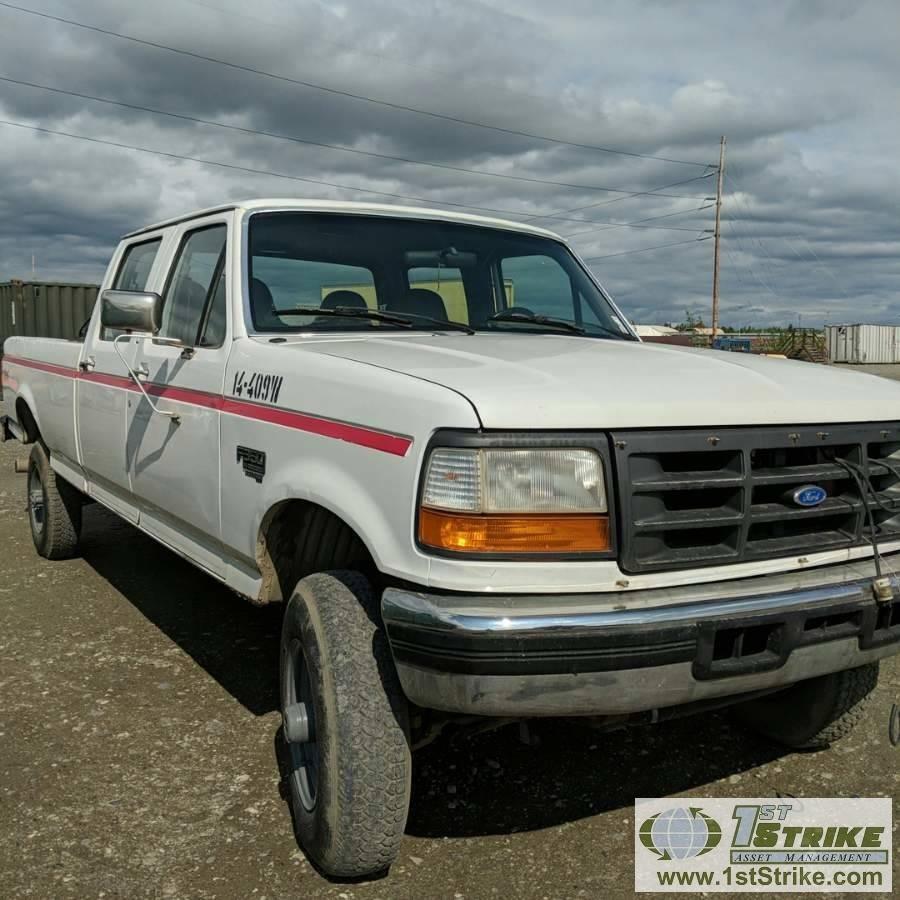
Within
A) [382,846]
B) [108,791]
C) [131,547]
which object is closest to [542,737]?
[382,846]

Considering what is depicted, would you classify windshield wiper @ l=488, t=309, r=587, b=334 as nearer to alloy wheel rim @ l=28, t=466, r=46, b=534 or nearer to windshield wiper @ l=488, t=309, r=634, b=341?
windshield wiper @ l=488, t=309, r=634, b=341

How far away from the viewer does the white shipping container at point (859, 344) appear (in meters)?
54.4

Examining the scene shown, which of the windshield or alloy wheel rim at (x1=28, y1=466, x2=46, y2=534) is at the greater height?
the windshield

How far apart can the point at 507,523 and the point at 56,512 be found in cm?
451

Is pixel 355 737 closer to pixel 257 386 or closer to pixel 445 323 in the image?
pixel 257 386

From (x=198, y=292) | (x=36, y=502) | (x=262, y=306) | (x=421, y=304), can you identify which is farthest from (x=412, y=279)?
(x=36, y=502)

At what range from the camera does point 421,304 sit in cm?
385

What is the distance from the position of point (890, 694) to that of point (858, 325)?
54613 mm

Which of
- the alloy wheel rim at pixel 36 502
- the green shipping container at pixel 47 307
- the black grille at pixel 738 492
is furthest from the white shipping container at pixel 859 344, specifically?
the black grille at pixel 738 492

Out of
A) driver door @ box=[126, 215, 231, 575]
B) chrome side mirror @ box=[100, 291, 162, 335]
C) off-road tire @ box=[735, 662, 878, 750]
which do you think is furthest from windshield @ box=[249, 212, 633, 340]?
off-road tire @ box=[735, 662, 878, 750]

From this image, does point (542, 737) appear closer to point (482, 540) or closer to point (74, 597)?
point (482, 540)

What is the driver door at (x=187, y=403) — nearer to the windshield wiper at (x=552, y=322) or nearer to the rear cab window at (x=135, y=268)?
the rear cab window at (x=135, y=268)

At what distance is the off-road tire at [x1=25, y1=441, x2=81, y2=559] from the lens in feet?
19.4

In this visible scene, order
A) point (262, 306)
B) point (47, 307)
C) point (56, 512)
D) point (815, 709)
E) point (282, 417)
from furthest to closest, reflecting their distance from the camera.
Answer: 1. point (47, 307)
2. point (56, 512)
3. point (262, 306)
4. point (815, 709)
5. point (282, 417)
